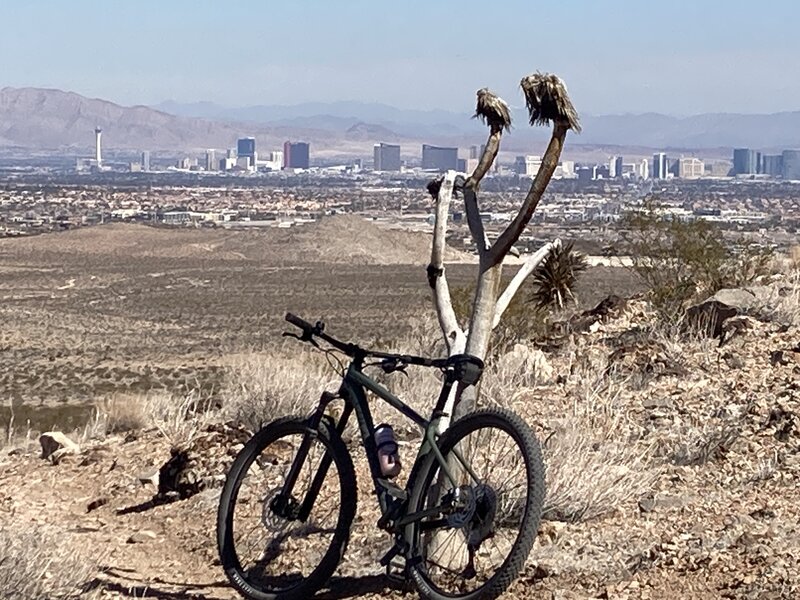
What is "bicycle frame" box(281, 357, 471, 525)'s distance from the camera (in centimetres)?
618

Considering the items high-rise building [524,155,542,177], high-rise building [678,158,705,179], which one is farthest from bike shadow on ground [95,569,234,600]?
high-rise building [678,158,705,179]

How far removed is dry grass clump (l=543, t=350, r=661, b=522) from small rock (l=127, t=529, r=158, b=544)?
7.62 ft

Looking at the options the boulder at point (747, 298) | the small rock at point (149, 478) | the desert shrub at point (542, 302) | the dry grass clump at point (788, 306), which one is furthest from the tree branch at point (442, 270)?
the desert shrub at point (542, 302)

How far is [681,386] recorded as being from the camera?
11.6 metres

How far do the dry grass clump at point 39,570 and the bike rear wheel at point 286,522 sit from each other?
71cm

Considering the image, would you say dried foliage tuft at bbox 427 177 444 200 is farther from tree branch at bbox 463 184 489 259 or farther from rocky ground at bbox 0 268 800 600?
rocky ground at bbox 0 268 800 600

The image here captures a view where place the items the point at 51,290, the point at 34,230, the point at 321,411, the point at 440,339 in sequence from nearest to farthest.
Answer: the point at 321,411
the point at 440,339
the point at 51,290
the point at 34,230

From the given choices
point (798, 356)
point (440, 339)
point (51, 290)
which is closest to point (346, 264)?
point (51, 290)

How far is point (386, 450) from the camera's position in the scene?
634 centimetres

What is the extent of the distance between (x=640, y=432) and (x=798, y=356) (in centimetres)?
327

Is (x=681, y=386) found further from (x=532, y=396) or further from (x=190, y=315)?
(x=190, y=315)

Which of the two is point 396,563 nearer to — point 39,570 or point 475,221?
point 39,570

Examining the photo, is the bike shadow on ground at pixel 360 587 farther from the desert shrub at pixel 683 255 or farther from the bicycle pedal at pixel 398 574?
the desert shrub at pixel 683 255

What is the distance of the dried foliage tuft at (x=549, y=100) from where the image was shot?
675cm
